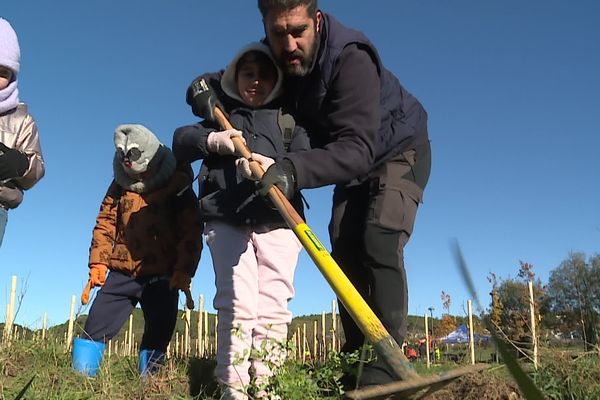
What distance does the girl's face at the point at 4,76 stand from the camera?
3.08 meters

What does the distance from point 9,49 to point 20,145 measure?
48 centimetres

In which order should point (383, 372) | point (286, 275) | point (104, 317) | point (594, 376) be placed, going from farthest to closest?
point (104, 317)
point (594, 376)
point (286, 275)
point (383, 372)

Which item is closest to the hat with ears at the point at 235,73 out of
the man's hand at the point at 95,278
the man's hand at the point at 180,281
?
the man's hand at the point at 180,281

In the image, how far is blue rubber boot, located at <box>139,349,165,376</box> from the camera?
3.05m

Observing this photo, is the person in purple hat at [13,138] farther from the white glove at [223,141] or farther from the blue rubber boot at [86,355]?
the white glove at [223,141]

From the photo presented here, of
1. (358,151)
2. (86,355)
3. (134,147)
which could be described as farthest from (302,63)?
(86,355)

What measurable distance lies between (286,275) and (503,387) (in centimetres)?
103

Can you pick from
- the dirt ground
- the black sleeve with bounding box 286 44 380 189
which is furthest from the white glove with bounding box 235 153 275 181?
the dirt ground

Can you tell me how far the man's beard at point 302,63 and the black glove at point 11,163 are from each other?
134 cm

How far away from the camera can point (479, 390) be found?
2.56 m

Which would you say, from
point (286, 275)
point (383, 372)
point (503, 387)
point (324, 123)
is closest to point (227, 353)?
point (286, 275)

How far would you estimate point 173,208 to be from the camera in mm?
3451

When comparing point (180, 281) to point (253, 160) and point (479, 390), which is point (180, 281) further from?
point (479, 390)

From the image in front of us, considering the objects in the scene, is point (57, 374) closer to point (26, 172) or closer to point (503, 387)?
point (26, 172)
